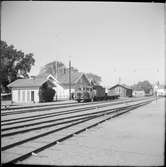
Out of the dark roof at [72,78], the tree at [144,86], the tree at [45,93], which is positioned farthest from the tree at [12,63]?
the tree at [144,86]

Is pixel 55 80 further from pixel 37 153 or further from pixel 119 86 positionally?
pixel 37 153

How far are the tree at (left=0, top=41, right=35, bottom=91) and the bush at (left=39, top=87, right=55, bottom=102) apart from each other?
15466mm

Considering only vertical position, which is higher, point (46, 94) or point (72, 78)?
point (72, 78)

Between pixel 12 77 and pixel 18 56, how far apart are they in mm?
5260

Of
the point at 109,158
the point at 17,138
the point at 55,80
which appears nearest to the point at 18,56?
the point at 55,80

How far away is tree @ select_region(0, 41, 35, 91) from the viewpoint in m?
50.8

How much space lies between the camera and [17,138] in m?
8.91

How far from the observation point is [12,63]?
53531 millimetres

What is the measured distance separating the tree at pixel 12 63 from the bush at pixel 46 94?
15466 millimetres

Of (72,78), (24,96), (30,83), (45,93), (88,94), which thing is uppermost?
(72,78)

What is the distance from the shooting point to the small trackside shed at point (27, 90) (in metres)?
37.8

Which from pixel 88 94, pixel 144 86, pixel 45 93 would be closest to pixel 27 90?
pixel 45 93

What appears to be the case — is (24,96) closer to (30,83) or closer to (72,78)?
(30,83)

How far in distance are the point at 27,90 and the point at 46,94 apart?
3.26 m
